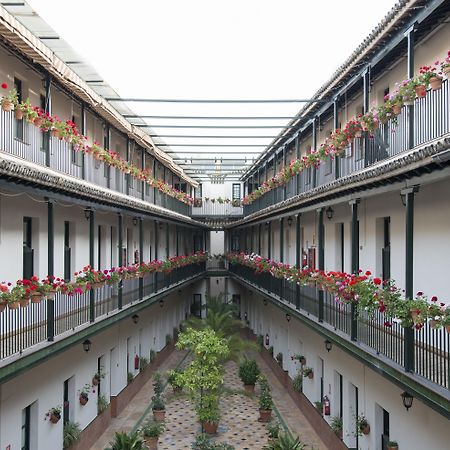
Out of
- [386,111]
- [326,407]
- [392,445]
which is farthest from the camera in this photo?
[326,407]

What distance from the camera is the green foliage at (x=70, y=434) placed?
15.5 metres

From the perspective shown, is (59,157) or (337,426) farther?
(59,157)

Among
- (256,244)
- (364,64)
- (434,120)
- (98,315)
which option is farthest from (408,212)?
(256,244)

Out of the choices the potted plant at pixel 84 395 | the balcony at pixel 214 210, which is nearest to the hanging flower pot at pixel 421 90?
the potted plant at pixel 84 395

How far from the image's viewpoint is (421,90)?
35.1 ft

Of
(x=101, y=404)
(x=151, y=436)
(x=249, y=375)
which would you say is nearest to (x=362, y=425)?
(x=151, y=436)

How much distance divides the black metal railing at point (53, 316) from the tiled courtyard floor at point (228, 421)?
413 cm

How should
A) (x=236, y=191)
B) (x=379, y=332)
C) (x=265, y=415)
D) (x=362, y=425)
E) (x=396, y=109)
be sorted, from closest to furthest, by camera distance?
1. (x=379, y=332)
2. (x=396, y=109)
3. (x=362, y=425)
4. (x=265, y=415)
5. (x=236, y=191)

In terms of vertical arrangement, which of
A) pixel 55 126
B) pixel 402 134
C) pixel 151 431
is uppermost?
pixel 55 126

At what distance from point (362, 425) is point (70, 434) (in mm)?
7441

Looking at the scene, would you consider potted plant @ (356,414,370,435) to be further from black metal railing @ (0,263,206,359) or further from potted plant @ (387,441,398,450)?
black metal railing @ (0,263,206,359)

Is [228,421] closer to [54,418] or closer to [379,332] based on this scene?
[54,418]


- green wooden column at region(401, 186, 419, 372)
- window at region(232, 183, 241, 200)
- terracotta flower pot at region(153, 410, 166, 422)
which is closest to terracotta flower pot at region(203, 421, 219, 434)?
terracotta flower pot at region(153, 410, 166, 422)

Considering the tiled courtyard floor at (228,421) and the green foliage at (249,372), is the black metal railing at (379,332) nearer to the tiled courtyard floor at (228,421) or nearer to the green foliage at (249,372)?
the green foliage at (249,372)
